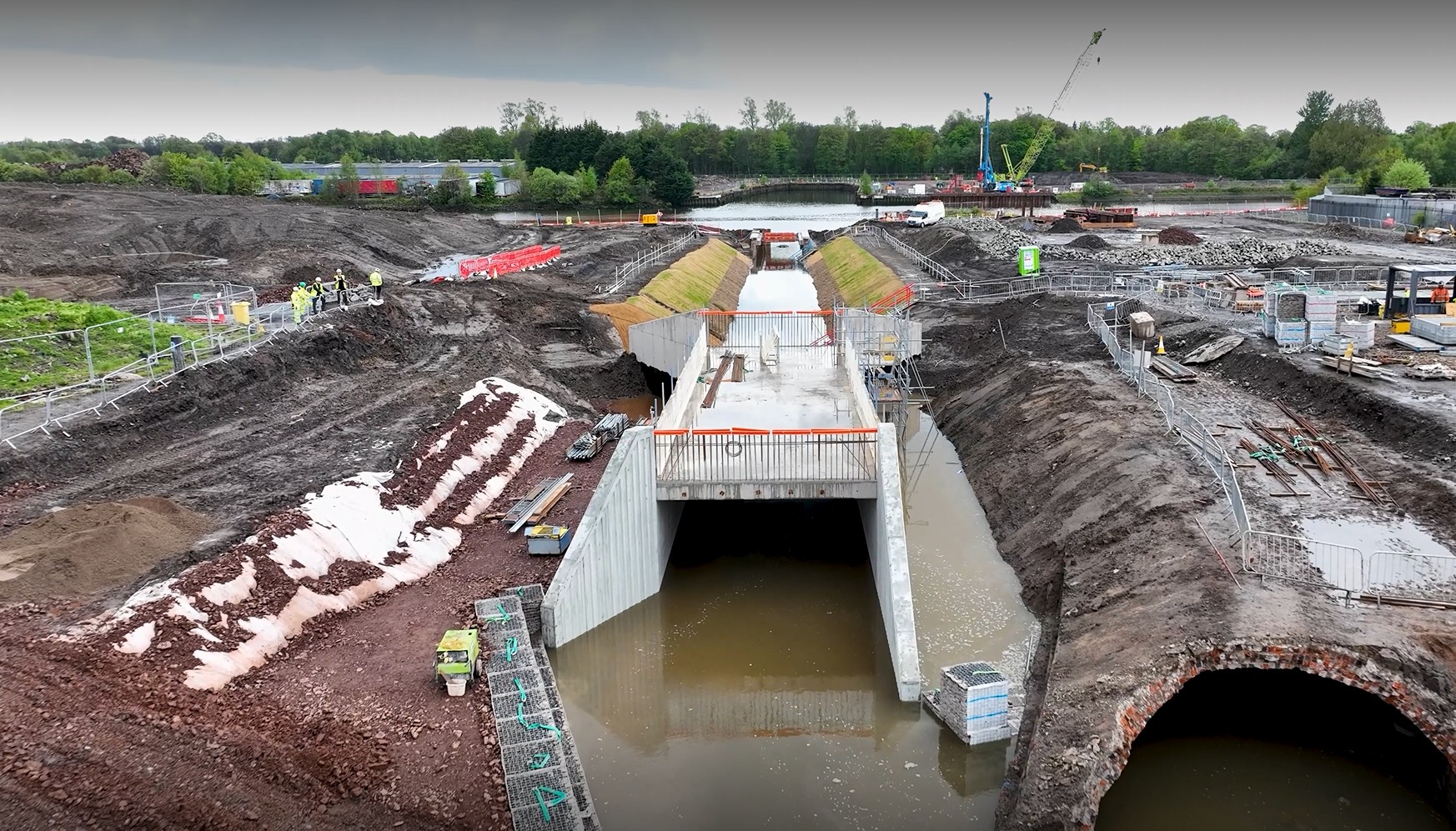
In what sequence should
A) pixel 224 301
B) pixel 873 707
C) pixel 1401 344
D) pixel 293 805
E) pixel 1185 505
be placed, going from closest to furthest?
pixel 293 805
pixel 873 707
pixel 1185 505
pixel 1401 344
pixel 224 301

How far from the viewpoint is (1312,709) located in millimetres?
15250

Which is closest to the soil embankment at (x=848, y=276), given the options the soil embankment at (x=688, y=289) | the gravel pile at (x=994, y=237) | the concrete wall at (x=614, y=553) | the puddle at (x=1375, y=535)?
the soil embankment at (x=688, y=289)

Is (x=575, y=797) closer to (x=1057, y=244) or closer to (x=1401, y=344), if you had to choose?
(x=1401, y=344)

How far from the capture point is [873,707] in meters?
16.9

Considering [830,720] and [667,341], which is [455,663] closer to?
[830,720]

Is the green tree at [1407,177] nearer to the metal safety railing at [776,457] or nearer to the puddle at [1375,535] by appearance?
the puddle at [1375,535]

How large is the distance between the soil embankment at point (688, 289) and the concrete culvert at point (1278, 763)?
21942 millimetres

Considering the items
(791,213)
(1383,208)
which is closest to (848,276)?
(1383,208)

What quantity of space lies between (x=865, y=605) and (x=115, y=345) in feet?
74.6

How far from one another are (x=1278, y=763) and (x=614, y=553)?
461 inches

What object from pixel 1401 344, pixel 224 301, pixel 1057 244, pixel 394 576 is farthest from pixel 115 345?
pixel 1057 244

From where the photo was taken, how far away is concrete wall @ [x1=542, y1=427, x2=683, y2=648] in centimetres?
1852

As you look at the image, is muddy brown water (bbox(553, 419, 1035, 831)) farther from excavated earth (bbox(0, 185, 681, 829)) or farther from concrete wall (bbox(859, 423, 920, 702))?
excavated earth (bbox(0, 185, 681, 829))

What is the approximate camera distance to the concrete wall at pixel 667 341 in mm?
31859
